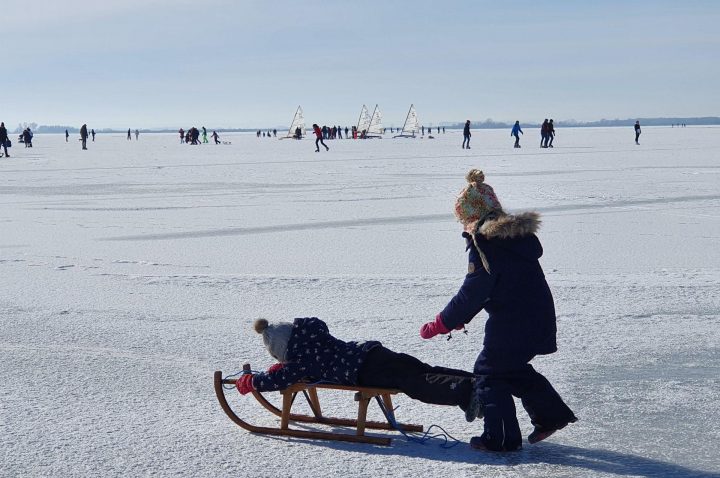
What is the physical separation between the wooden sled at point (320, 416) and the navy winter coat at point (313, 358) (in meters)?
0.05

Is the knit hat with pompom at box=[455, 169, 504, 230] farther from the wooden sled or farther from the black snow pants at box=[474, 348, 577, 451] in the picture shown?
the wooden sled

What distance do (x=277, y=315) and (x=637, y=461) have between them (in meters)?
3.17

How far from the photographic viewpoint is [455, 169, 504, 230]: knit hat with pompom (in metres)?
3.75

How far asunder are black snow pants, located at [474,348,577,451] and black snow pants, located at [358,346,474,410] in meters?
0.11

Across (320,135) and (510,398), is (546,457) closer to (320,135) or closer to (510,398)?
(510,398)

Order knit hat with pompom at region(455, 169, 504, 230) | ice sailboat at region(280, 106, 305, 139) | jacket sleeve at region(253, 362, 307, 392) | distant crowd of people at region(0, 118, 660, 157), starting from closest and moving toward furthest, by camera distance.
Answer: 1. knit hat with pompom at region(455, 169, 504, 230)
2. jacket sleeve at region(253, 362, 307, 392)
3. distant crowd of people at region(0, 118, 660, 157)
4. ice sailboat at region(280, 106, 305, 139)

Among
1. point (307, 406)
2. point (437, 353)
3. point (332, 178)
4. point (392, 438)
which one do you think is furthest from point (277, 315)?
point (332, 178)

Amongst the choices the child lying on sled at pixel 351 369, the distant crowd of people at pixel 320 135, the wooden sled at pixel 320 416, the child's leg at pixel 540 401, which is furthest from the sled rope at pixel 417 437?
the distant crowd of people at pixel 320 135

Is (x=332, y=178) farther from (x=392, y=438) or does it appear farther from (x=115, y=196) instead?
(x=392, y=438)

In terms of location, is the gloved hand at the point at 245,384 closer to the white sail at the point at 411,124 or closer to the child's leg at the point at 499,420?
the child's leg at the point at 499,420

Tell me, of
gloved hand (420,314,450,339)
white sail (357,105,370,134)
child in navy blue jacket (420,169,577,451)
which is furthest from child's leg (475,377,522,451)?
white sail (357,105,370,134)

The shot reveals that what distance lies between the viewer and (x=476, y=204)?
12.3 feet

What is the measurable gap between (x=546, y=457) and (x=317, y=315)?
2.75 metres

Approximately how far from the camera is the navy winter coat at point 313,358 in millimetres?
3809
